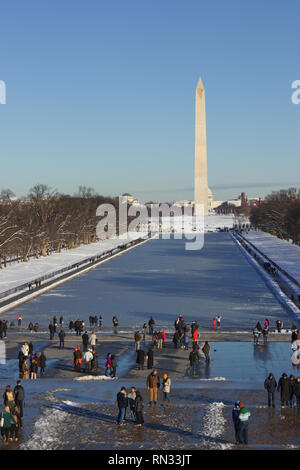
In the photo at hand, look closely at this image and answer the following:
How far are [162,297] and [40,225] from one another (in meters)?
42.7

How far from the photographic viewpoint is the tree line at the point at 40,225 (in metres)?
59.8

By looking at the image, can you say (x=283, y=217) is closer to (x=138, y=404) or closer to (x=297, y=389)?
(x=297, y=389)

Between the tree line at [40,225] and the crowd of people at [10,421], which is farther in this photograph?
the tree line at [40,225]

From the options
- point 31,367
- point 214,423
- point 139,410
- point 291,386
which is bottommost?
point 214,423

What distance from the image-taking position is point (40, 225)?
7588cm

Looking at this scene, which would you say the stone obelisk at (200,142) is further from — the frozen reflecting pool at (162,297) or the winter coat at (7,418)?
the winter coat at (7,418)

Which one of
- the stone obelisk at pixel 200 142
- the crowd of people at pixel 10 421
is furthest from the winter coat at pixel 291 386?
the stone obelisk at pixel 200 142

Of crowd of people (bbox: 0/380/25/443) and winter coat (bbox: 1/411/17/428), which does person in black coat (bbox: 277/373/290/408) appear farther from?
winter coat (bbox: 1/411/17/428)

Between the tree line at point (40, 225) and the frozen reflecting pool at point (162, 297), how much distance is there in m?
10.6

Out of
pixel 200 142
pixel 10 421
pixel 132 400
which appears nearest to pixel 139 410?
pixel 132 400

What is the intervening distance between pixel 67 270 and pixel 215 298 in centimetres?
2111

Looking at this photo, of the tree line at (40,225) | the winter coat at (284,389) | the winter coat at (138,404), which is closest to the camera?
the winter coat at (138,404)
